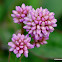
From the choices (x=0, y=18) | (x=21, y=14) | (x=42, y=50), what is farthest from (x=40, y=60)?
(x=0, y=18)

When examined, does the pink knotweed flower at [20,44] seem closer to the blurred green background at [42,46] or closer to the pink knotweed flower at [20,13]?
the pink knotweed flower at [20,13]

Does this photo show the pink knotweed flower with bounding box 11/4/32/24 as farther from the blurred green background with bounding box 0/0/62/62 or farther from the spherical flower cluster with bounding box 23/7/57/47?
the blurred green background with bounding box 0/0/62/62

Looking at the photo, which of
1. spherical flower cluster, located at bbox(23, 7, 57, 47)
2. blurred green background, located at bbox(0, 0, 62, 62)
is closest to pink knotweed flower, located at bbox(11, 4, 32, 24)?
spherical flower cluster, located at bbox(23, 7, 57, 47)

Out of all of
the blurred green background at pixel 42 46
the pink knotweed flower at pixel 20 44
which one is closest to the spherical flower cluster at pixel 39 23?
the pink knotweed flower at pixel 20 44

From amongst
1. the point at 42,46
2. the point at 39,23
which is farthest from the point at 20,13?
the point at 42,46

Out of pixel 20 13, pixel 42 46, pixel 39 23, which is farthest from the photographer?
pixel 42 46

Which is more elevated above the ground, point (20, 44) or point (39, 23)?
point (39, 23)

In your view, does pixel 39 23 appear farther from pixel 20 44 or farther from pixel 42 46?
pixel 42 46
